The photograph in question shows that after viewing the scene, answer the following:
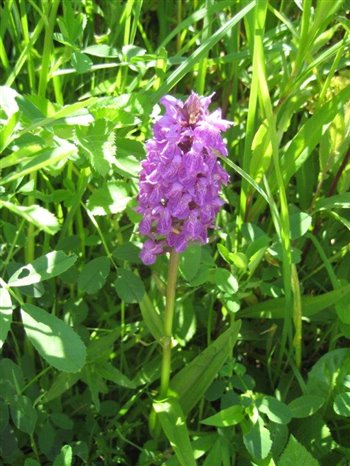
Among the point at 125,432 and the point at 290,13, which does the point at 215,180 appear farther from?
the point at 290,13

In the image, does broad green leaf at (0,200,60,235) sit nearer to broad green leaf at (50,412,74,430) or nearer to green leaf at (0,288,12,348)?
green leaf at (0,288,12,348)

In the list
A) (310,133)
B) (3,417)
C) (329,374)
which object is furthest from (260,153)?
(3,417)

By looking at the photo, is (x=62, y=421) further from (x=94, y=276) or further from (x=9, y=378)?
(x=94, y=276)

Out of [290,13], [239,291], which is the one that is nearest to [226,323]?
[239,291]

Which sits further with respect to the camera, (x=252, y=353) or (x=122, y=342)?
(x=252, y=353)

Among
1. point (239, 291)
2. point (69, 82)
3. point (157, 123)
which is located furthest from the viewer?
point (69, 82)

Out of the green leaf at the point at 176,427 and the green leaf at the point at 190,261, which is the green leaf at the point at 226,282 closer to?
the green leaf at the point at 190,261
